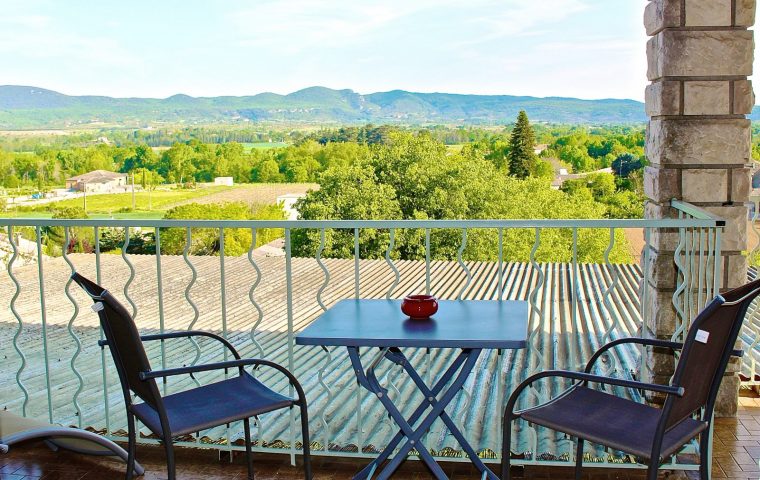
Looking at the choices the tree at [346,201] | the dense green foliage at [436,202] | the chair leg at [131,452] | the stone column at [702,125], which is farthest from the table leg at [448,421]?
the tree at [346,201]

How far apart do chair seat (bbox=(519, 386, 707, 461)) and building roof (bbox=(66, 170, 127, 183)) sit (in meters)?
41.0

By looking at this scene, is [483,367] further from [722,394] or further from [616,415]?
[616,415]

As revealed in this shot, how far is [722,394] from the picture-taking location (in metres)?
3.99

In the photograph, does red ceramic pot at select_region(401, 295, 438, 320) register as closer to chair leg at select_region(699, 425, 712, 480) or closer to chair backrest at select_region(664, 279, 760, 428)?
chair backrest at select_region(664, 279, 760, 428)

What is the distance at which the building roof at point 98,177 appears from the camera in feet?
135

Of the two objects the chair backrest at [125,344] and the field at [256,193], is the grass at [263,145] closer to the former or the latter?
the field at [256,193]

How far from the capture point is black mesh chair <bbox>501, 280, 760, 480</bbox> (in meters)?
2.15

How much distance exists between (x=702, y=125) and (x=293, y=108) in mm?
45214

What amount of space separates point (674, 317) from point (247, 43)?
50.2 m

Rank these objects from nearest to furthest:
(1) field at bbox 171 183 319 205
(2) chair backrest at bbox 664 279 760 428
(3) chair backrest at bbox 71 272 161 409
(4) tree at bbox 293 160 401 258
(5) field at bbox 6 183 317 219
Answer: (2) chair backrest at bbox 664 279 760 428
(3) chair backrest at bbox 71 272 161 409
(4) tree at bbox 293 160 401 258
(5) field at bbox 6 183 317 219
(1) field at bbox 171 183 319 205

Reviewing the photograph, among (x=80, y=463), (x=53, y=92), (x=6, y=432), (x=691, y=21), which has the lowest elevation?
(x=80, y=463)

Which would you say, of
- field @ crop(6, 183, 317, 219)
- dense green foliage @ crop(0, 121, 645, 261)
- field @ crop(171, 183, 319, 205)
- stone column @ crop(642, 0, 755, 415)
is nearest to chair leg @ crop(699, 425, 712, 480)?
stone column @ crop(642, 0, 755, 415)

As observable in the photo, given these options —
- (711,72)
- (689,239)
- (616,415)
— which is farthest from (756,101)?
(616,415)

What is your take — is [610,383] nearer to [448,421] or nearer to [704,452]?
[704,452]
